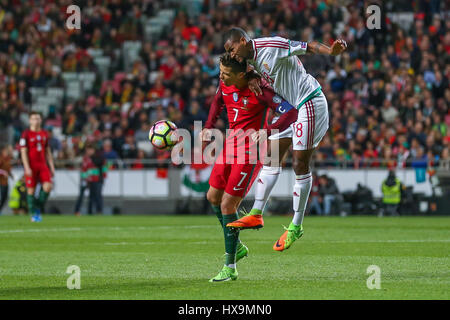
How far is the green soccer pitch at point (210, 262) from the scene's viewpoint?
7715mm

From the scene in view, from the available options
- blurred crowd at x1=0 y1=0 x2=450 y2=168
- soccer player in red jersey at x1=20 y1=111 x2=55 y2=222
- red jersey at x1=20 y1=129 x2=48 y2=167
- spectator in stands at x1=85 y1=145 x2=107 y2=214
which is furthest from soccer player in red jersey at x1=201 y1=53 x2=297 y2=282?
spectator in stands at x1=85 y1=145 x2=107 y2=214

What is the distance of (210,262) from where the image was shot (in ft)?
34.1

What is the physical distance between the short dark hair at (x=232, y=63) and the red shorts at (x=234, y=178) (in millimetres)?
942

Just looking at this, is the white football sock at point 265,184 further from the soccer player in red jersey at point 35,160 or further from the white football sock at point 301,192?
the soccer player in red jersey at point 35,160

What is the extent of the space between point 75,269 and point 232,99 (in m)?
2.49

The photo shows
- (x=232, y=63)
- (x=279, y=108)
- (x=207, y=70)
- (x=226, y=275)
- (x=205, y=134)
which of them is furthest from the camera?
(x=207, y=70)

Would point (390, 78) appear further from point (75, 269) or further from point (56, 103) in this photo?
point (75, 269)

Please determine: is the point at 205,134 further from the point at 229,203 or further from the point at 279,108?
the point at 279,108

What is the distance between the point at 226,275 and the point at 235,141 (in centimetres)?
135

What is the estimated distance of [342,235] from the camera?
590 inches

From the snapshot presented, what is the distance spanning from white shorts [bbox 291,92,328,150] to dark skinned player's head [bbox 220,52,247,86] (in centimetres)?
126

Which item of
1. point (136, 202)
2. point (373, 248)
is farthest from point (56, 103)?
point (373, 248)

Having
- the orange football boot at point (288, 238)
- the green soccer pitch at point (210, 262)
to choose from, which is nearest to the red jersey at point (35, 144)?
the green soccer pitch at point (210, 262)

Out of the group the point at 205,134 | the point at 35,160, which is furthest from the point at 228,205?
the point at 35,160
